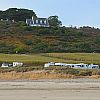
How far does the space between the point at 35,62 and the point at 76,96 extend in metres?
27.7

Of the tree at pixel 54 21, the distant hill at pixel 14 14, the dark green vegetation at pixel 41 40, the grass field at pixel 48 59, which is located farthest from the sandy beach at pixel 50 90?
the distant hill at pixel 14 14

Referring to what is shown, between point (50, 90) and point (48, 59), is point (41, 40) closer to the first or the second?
point (48, 59)

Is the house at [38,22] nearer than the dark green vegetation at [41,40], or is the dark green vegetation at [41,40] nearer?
the dark green vegetation at [41,40]

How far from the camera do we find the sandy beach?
17.5m

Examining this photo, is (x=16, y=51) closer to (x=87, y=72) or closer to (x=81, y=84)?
(x=87, y=72)

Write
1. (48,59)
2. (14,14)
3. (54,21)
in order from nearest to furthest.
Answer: (48,59) → (54,21) → (14,14)

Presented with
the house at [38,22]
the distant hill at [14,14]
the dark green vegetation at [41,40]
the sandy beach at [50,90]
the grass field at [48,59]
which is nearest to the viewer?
the sandy beach at [50,90]

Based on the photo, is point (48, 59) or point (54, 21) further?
point (54, 21)

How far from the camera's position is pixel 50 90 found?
20031mm

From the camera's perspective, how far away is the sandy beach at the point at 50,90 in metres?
17.5

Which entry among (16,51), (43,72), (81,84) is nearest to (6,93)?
(81,84)

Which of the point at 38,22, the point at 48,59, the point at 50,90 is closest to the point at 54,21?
the point at 38,22

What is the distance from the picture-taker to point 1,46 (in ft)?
249

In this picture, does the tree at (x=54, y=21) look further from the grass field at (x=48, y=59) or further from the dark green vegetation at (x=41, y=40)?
the grass field at (x=48, y=59)
